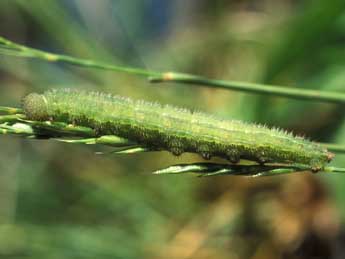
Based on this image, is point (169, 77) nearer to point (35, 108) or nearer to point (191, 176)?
point (35, 108)

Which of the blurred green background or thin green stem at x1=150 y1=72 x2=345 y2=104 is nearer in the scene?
thin green stem at x1=150 y1=72 x2=345 y2=104

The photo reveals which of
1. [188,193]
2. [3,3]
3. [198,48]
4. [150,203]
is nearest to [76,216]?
[150,203]

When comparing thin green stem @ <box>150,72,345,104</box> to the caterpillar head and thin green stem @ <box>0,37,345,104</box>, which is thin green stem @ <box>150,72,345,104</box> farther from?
the caterpillar head

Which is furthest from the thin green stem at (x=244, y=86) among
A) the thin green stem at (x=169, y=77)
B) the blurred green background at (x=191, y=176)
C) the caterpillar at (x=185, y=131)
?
the blurred green background at (x=191, y=176)

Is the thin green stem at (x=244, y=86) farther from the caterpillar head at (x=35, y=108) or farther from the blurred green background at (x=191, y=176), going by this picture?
the blurred green background at (x=191, y=176)

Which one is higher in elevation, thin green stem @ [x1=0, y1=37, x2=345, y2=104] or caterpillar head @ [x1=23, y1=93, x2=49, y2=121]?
thin green stem @ [x1=0, y1=37, x2=345, y2=104]

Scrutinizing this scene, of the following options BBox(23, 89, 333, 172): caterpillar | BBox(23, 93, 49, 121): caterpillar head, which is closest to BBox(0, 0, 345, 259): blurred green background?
BBox(23, 89, 333, 172): caterpillar

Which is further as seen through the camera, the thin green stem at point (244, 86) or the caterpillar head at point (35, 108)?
the thin green stem at point (244, 86)

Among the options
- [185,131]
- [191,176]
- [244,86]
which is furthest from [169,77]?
[191,176]
